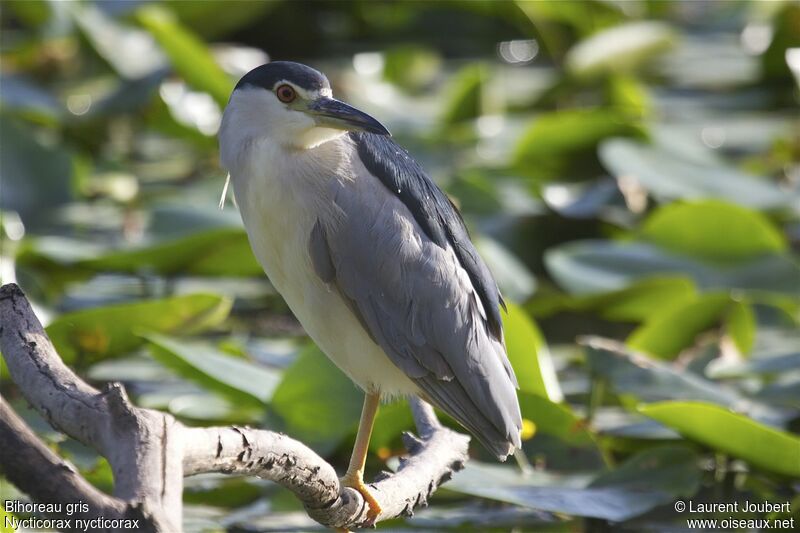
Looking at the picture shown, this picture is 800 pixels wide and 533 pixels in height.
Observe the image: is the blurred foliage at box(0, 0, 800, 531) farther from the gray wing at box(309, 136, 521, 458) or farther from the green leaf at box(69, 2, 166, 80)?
the gray wing at box(309, 136, 521, 458)

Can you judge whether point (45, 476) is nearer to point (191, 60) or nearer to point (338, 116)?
point (338, 116)

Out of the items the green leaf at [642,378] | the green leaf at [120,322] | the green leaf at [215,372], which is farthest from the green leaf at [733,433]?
the green leaf at [120,322]

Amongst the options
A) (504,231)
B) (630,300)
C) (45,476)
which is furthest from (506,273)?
(45,476)

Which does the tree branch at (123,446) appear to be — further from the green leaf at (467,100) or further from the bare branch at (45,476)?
the green leaf at (467,100)

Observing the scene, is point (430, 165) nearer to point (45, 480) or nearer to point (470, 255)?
point (470, 255)

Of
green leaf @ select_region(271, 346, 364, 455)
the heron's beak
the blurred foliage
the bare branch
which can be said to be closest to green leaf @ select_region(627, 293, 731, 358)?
the blurred foliage

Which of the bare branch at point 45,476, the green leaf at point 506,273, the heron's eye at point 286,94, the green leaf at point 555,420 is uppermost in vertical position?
the green leaf at point 506,273

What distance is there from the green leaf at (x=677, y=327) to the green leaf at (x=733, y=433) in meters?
0.52

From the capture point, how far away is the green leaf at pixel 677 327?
3.29 m

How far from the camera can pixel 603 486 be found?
9.12ft

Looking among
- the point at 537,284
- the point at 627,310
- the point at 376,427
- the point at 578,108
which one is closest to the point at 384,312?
the point at 376,427

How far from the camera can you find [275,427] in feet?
9.59

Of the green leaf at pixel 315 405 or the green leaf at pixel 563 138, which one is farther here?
the green leaf at pixel 563 138

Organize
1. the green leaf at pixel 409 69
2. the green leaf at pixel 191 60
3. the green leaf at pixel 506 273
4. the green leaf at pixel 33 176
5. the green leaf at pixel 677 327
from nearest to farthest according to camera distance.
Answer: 1. the green leaf at pixel 677 327
2. the green leaf at pixel 506 273
3. the green leaf at pixel 33 176
4. the green leaf at pixel 191 60
5. the green leaf at pixel 409 69
